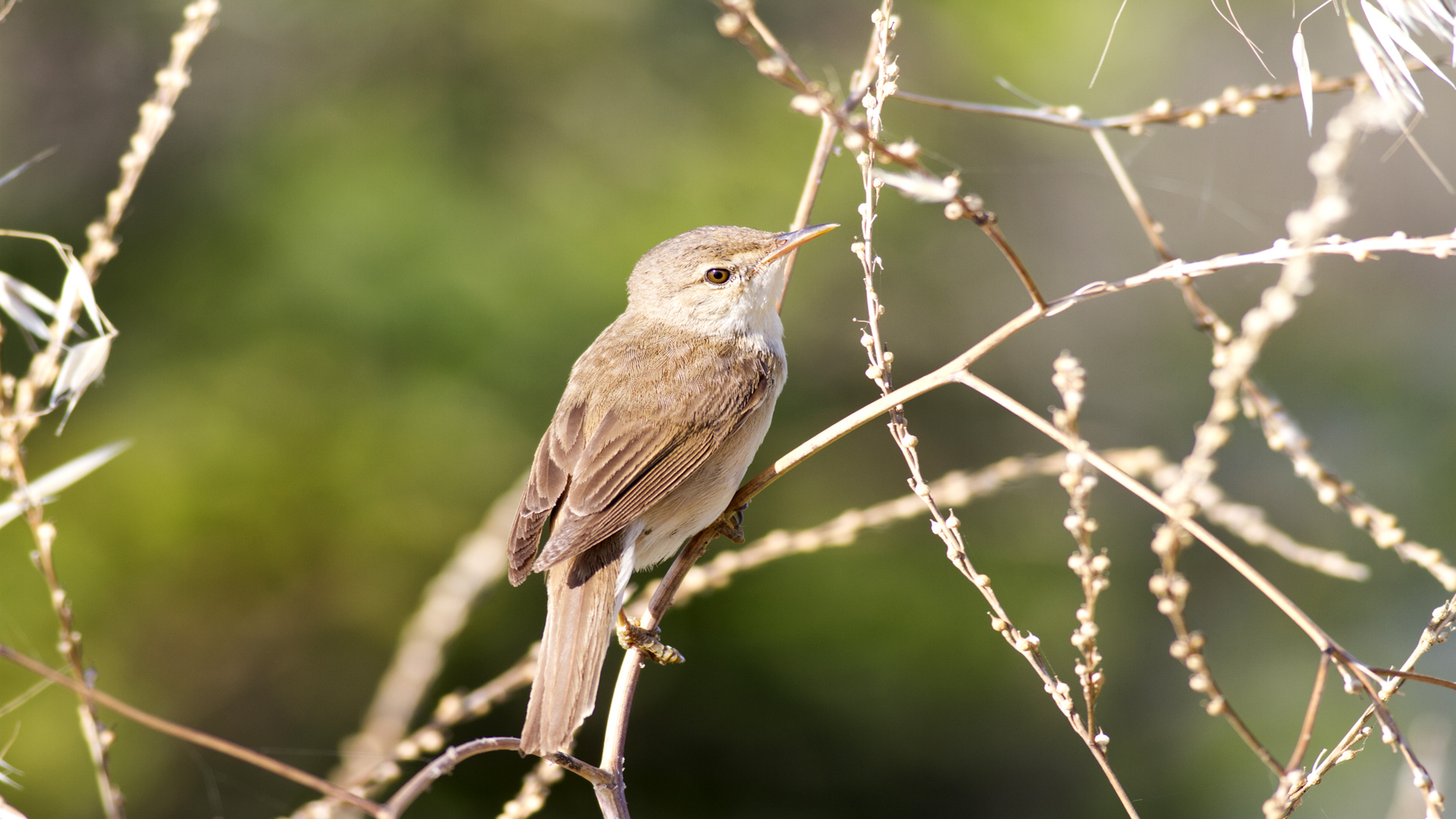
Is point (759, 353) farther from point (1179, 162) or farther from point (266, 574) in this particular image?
point (1179, 162)

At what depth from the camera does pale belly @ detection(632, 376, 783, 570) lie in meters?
2.47

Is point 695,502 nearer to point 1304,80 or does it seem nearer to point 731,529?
point 731,529

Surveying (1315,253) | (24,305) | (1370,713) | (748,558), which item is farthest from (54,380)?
(1370,713)

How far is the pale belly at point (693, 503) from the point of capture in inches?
97.4

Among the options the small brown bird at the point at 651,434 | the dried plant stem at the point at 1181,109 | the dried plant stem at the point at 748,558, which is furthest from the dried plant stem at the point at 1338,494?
the small brown bird at the point at 651,434

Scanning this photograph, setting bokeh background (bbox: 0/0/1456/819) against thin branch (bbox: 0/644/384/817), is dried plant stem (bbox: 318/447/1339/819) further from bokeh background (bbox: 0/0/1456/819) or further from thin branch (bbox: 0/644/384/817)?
bokeh background (bbox: 0/0/1456/819)

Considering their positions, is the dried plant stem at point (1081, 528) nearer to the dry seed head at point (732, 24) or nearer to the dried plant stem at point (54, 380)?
the dry seed head at point (732, 24)

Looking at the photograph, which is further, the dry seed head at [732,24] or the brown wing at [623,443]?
the brown wing at [623,443]

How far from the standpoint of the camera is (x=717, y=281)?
2.93 meters

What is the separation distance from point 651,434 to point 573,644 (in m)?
0.59

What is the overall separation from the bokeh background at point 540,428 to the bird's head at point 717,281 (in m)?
1.53

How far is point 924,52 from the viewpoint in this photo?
921 centimetres

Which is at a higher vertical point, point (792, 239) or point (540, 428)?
point (540, 428)

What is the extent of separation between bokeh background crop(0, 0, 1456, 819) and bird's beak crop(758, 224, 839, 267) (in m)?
1.52
